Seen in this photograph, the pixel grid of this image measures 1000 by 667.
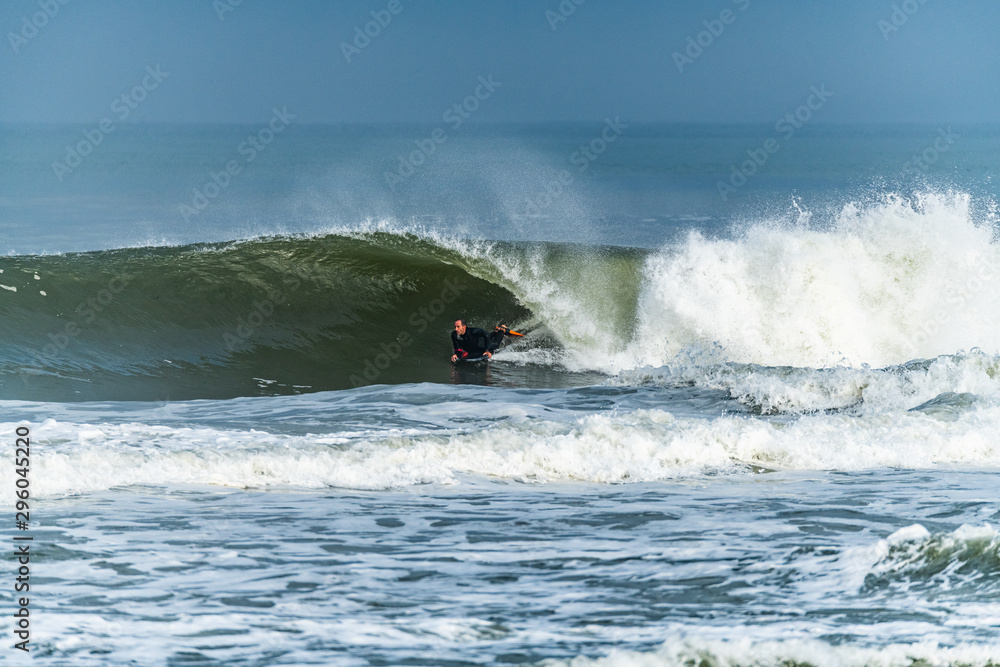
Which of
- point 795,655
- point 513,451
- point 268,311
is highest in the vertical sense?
point 268,311

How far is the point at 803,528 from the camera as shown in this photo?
20.0ft

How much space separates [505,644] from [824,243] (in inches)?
519

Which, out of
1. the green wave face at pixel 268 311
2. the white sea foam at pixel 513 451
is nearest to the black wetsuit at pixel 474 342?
the green wave face at pixel 268 311

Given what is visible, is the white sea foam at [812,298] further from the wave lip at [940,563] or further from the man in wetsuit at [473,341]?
the wave lip at [940,563]

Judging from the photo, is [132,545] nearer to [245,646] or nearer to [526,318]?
[245,646]

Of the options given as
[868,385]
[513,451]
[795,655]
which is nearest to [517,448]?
[513,451]

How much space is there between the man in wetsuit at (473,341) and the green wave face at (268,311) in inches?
13.9

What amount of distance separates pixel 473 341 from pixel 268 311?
4.11 metres

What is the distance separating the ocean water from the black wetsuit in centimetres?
37

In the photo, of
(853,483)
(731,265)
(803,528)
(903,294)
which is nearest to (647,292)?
(731,265)

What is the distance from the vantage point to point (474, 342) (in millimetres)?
13750

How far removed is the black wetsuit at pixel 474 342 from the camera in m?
13.7

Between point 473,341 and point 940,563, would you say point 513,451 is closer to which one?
point 940,563

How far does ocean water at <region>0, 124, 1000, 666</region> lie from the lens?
4562 mm
